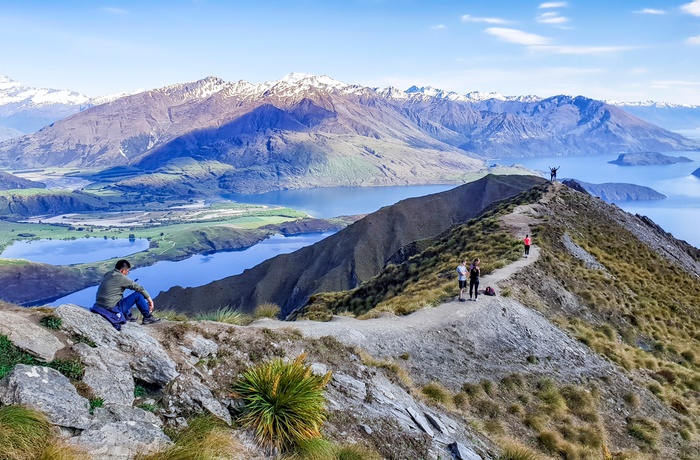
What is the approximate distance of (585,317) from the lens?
28109 mm

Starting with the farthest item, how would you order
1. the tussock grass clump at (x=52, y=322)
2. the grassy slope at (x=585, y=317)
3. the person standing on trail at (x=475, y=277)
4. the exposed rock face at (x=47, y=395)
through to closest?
the person standing on trail at (x=475, y=277) → the grassy slope at (x=585, y=317) → the tussock grass clump at (x=52, y=322) → the exposed rock face at (x=47, y=395)

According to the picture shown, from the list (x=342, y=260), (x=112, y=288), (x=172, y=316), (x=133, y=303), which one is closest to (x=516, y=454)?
(x=133, y=303)

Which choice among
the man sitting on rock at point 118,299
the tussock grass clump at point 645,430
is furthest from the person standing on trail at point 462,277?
the man sitting on rock at point 118,299

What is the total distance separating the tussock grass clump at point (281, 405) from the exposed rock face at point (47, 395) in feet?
9.82

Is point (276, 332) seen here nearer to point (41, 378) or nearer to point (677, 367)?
point (41, 378)

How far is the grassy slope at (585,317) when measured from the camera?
16.2m

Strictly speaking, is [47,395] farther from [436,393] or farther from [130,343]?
[436,393]

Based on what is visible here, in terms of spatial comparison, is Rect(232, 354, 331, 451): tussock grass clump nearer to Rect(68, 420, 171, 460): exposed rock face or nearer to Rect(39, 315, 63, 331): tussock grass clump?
Rect(68, 420, 171, 460): exposed rock face

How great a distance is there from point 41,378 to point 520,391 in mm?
16089

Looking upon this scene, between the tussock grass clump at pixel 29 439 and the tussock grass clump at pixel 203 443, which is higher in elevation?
the tussock grass clump at pixel 29 439

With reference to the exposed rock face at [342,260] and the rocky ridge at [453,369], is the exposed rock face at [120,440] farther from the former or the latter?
the exposed rock face at [342,260]

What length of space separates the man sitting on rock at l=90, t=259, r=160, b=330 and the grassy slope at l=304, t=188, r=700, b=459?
9.58 m

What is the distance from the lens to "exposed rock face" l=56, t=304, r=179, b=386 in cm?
1016

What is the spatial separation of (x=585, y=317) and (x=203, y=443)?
26.4m
